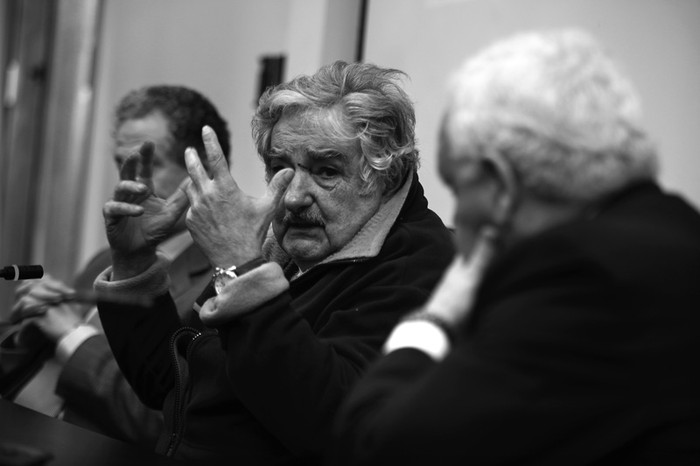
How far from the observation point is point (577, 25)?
8.79ft

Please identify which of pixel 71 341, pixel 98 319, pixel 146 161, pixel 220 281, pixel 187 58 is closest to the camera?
pixel 220 281

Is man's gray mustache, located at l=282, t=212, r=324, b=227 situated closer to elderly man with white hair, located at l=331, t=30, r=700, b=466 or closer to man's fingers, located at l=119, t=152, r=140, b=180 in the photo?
man's fingers, located at l=119, t=152, r=140, b=180

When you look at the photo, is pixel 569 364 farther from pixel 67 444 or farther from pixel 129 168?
pixel 129 168

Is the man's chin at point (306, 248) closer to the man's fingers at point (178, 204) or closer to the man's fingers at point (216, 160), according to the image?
the man's fingers at point (216, 160)

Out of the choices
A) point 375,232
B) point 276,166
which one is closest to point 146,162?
point 276,166

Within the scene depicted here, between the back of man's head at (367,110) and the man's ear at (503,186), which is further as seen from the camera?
the back of man's head at (367,110)

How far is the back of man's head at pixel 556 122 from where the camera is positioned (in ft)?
3.55

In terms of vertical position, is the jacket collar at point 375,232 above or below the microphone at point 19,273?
above

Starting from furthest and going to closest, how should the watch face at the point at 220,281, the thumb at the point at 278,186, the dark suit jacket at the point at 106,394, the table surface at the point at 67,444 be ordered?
the dark suit jacket at the point at 106,394
the thumb at the point at 278,186
the watch face at the point at 220,281
the table surface at the point at 67,444

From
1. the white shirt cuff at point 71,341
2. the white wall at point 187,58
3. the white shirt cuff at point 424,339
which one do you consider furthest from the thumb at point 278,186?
the white wall at point 187,58

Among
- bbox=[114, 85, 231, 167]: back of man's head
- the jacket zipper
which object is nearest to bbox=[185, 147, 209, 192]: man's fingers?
the jacket zipper

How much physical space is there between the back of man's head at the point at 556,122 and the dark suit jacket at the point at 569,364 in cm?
6

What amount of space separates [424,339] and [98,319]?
1.57 meters

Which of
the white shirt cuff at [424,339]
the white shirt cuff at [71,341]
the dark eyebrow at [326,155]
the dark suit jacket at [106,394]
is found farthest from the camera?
the white shirt cuff at [71,341]
